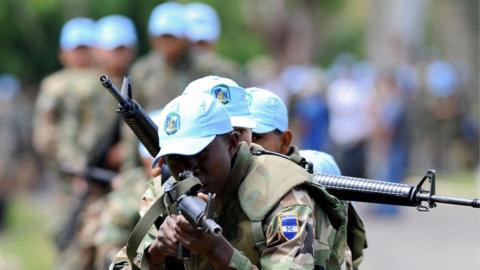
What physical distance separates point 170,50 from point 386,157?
10.5m

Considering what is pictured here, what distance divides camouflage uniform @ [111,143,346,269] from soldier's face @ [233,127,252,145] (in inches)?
12.2

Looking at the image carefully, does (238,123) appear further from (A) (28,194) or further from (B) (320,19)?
(B) (320,19)

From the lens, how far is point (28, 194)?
98.0ft

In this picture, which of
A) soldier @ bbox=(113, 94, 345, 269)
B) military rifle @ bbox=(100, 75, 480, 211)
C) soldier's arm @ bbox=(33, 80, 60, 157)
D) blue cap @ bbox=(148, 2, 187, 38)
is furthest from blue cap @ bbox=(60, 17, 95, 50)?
soldier @ bbox=(113, 94, 345, 269)

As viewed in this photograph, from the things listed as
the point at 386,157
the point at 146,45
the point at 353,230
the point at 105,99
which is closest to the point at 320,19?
the point at 146,45

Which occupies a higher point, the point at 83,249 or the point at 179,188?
the point at 179,188

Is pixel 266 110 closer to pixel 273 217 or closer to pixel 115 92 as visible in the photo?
pixel 115 92

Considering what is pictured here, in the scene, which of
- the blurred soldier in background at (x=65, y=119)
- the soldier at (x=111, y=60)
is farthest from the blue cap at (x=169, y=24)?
the blurred soldier in background at (x=65, y=119)

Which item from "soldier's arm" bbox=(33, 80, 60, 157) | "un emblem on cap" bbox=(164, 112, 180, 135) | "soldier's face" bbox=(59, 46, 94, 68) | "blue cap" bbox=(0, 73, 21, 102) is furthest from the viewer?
"blue cap" bbox=(0, 73, 21, 102)

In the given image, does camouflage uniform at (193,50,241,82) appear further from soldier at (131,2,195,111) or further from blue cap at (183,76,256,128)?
blue cap at (183,76,256,128)

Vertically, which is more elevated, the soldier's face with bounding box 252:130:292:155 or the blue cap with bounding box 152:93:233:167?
the blue cap with bounding box 152:93:233:167

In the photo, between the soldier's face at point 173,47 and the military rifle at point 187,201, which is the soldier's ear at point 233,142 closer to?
the military rifle at point 187,201

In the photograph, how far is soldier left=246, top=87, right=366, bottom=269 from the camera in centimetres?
693

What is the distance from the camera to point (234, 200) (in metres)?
5.98
